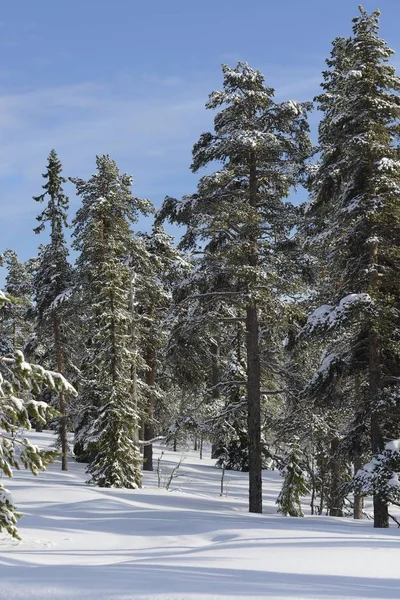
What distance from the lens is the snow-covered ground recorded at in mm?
5914

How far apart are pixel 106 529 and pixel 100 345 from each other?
1363 cm

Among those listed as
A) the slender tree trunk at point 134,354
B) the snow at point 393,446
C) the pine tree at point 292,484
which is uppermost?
the slender tree trunk at point 134,354

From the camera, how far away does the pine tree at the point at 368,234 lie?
46.7ft

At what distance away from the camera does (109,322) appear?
2405 centimetres

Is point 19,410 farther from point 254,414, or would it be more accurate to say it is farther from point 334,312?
point 254,414

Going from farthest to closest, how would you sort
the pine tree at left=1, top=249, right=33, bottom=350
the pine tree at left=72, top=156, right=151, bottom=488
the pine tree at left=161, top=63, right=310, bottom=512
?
the pine tree at left=1, top=249, right=33, bottom=350 → the pine tree at left=72, top=156, right=151, bottom=488 → the pine tree at left=161, top=63, right=310, bottom=512

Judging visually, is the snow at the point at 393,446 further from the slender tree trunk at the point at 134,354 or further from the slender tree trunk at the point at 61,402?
the slender tree trunk at the point at 61,402

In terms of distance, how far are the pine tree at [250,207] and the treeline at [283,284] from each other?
0.17ft

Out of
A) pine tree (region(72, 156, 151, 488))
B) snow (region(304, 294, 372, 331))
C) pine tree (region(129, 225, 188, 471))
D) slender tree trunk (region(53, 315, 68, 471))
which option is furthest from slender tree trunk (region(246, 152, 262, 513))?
slender tree trunk (region(53, 315, 68, 471))

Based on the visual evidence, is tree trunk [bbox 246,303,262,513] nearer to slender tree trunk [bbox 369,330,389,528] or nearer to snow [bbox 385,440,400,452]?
slender tree trunk [bbox 369,330,389,528]

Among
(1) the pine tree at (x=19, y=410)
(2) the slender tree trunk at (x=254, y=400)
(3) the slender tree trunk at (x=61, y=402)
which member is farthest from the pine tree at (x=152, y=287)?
(1) the pine tree at (x=19, y=410)

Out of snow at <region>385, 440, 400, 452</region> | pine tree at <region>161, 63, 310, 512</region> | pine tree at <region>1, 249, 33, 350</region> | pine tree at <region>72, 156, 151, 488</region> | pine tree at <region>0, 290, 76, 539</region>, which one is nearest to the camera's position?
pine tree at <region>0, 290, 76, 539</region>

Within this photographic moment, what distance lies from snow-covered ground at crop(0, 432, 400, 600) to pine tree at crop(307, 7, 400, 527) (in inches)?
150

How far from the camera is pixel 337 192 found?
16.7 meters
